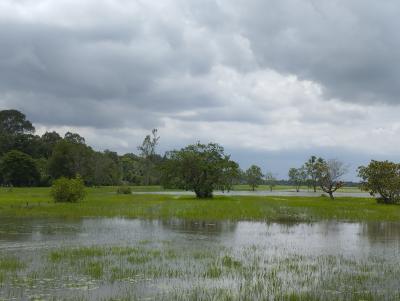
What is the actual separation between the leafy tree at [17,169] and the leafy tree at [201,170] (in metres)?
41.3

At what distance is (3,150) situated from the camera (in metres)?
124

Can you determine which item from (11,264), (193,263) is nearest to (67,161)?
(11,264)

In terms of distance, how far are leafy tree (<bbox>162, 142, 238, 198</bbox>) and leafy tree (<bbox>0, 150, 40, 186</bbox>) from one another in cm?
4128

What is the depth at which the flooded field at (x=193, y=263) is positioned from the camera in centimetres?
1413

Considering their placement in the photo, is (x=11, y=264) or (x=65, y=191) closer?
(x=11, y=264)

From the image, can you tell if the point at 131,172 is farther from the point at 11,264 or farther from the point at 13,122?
the point at 11,264

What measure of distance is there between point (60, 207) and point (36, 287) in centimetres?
3353

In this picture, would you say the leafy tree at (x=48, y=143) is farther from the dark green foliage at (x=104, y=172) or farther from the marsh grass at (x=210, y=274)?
the marsh grass at (x=210, y=274)

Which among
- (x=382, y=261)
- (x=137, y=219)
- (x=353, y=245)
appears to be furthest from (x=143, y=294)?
(x=137, y=219)

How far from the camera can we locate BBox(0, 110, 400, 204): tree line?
68.9m

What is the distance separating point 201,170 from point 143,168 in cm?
8280

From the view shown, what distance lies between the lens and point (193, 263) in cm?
1909

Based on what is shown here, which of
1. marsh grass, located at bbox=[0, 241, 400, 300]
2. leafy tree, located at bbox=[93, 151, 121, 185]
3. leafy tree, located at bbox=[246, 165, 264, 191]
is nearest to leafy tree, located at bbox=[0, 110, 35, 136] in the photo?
leafy tree, located at bbox=[93, 151, 121, 185]

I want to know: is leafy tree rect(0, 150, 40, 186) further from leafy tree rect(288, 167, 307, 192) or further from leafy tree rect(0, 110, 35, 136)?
leafy tree rect(288, 167, 307, 192)
